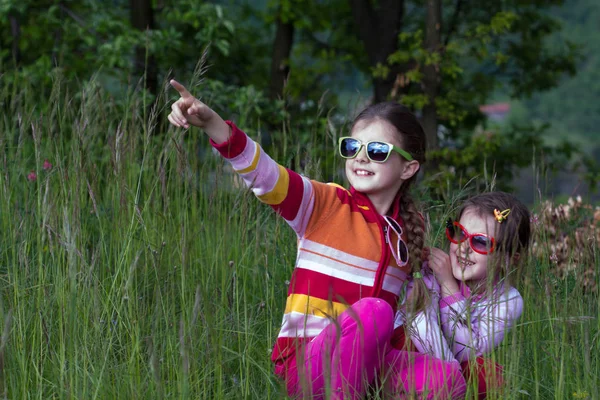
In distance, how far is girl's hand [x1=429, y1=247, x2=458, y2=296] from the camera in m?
2.61

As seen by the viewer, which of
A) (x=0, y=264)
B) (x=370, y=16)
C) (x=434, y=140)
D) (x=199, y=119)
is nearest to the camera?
(x=199, y=119)

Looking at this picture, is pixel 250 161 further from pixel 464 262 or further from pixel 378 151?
pixel 464 262

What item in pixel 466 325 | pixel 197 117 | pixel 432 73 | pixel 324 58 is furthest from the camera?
pixel 324 58

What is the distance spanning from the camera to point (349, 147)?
8.46 ft

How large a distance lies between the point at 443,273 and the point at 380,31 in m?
7.39

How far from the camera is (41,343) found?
232cm

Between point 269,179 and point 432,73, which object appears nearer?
point 269,179

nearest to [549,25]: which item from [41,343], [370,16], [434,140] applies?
[370,16]

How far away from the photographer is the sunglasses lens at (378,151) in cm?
256

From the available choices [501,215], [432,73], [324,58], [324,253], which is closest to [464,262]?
[501,215]

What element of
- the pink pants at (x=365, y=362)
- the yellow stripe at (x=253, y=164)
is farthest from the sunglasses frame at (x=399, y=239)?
the yellow stripe at (x=253, y=164)

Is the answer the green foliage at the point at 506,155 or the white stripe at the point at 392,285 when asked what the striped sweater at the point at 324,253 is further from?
the green foliage at the point at 506,155

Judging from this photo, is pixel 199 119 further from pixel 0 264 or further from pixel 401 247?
pixel 0 264

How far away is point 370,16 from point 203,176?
21.7 ft
